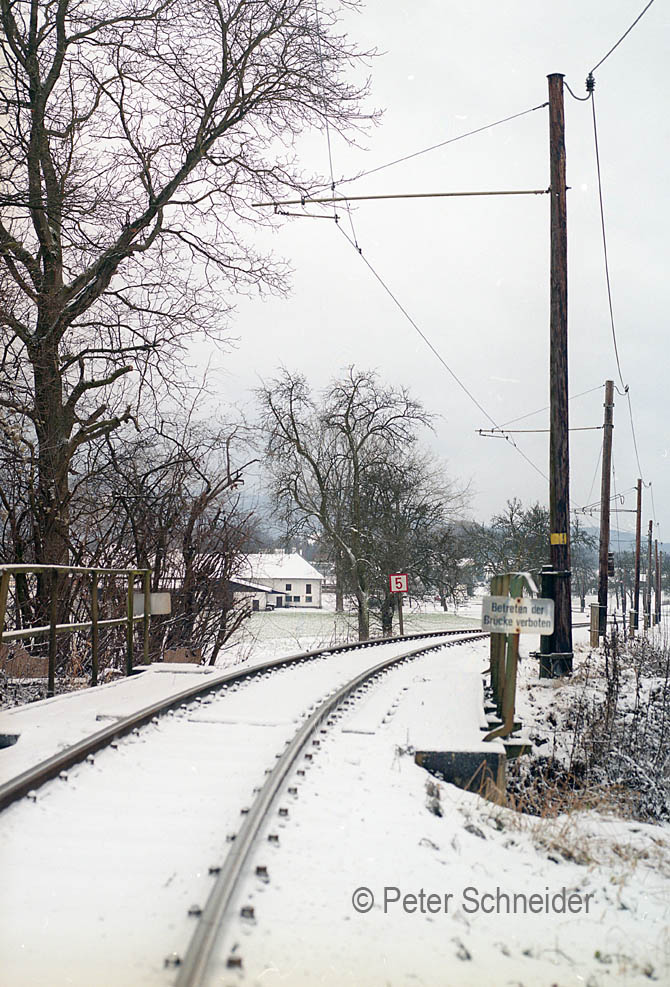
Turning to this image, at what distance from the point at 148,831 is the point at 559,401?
908 centimetres

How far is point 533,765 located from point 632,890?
11.5 feet

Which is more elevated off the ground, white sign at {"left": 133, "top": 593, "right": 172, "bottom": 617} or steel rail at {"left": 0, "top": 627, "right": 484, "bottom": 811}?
white sign at {"left": 133, "top": 593, "right": 172, "bottom": 617}

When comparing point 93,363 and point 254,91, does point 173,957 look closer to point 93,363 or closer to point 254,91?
point 93,363

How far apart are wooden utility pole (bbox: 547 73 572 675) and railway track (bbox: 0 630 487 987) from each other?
4931 mm

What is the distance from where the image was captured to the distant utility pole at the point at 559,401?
37.1 ft

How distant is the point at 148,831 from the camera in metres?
4.03

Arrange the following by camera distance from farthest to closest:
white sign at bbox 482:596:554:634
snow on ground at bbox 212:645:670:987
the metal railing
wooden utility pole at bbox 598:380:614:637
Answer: wooden utility pole at bbox 598:380:614:637 < the metal railing < white sign at bbox 482:596:554:634 < snow on ground at bbox 212:645:670:987

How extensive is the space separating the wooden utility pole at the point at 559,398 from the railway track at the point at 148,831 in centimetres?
493

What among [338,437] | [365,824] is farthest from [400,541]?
[365,824]

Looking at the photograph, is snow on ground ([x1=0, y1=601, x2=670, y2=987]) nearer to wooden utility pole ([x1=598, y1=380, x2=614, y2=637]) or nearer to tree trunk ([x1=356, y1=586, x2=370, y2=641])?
wooden utility pole ([x1=598, y1=380, x2=614, y2=637])

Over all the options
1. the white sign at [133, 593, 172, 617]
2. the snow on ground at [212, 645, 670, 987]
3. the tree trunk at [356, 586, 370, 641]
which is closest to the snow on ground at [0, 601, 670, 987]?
the snow on ground at [212, 645, 670, 987]

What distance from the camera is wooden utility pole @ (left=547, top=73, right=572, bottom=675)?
445 inches

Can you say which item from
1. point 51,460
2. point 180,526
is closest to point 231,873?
point 51,460

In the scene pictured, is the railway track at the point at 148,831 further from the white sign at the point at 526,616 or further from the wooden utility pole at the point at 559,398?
the wooden utility pole at the point at 559,398
